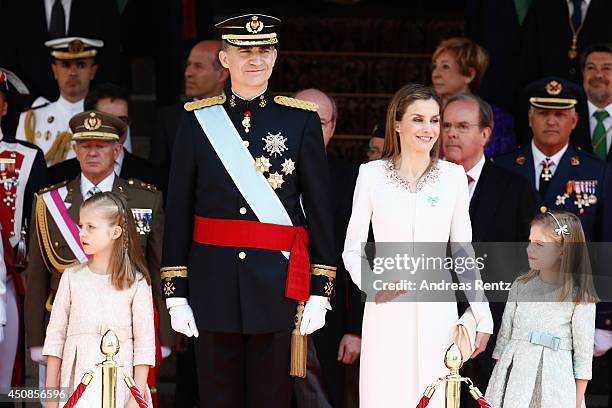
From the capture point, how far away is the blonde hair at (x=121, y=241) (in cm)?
583

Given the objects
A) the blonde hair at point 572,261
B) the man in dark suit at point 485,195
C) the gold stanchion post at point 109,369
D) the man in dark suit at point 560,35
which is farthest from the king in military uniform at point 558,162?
the gold stanchion post at point 109,369

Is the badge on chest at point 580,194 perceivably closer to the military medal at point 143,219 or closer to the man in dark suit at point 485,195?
the man in dark suit at point 485,195

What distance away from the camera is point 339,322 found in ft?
21.8

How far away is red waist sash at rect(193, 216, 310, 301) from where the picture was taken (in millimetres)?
5336

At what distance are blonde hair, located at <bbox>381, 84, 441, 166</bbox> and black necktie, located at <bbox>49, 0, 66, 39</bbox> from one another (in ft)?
11.0

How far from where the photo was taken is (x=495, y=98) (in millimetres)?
8633

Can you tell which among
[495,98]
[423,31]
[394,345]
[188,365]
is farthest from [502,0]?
[394,345]

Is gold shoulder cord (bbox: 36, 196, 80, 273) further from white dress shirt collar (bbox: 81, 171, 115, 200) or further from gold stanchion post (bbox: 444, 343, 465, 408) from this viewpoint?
gold stanchion post (bbox: 444, 343, 465, 408)

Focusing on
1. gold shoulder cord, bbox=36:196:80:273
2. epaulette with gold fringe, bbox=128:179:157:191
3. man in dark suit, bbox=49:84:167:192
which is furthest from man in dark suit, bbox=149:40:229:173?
gold shoulder cord, bbox=36:196:80:273

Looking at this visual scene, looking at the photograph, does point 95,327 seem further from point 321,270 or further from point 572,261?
point 572,261

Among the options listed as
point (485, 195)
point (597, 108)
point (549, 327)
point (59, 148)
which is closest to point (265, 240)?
point (549, 327)

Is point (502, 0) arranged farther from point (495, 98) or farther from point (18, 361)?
point (18, 361)

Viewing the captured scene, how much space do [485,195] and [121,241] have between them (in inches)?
69.3

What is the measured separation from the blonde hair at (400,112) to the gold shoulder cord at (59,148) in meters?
2.55
